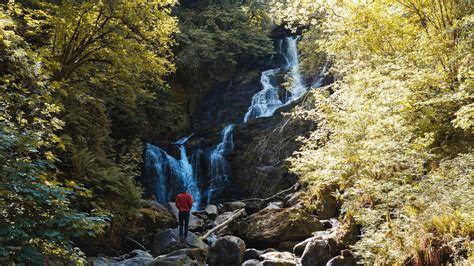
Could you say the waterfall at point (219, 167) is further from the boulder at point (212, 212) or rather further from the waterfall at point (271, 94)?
the boulder at point (212, 212)

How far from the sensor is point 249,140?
19.8 meters

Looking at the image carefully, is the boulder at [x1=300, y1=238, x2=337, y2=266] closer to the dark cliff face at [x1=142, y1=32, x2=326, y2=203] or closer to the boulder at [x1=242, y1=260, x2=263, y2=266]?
the boulder at [x1=242, y1=260, x2=263, y2=266]

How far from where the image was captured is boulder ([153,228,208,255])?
33.9ft

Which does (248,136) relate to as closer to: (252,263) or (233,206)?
(233,206)

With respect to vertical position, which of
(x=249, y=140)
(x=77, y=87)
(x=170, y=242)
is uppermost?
(x=77, y=87)

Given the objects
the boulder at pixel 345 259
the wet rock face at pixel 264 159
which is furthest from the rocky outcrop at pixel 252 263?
the wet rock face at pixel 264 159

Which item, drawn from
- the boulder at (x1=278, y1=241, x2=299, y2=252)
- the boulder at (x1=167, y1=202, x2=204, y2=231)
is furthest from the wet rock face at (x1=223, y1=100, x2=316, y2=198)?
the boulder at (x1=278, y1=241, x2=299, y2=252)

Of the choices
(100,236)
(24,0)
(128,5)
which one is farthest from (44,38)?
(100,236)

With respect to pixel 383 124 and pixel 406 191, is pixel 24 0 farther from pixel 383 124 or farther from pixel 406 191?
pixel 406 191

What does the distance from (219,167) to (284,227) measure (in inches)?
345

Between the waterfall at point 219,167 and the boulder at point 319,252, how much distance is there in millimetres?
10083

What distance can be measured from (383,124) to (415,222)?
6.06 ft

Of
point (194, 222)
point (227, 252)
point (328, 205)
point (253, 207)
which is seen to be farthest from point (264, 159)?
point (227, 252)

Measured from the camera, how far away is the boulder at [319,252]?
8.49m
